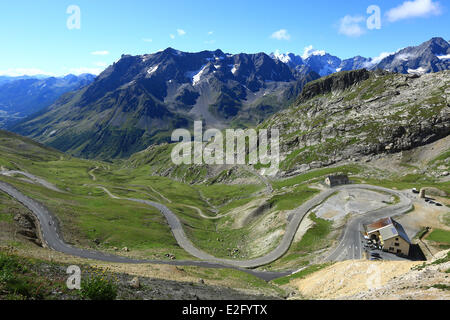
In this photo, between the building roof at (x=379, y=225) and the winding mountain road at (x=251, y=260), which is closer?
the winding mountain road at (x=251, y=260)

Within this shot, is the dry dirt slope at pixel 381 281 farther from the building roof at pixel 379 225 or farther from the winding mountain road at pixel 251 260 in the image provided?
the building roof at pixel 379 225

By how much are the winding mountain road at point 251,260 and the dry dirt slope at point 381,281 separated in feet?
66.5

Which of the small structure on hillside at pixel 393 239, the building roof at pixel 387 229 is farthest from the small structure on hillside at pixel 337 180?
the small structure on hillside at pixel 393 239

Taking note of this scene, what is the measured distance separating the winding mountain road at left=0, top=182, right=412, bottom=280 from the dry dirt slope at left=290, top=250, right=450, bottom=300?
797 inches

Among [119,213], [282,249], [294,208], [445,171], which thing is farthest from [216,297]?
[445,171]

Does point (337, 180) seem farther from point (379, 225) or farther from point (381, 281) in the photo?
point (381, 281)

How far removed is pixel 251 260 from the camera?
75.8 metres

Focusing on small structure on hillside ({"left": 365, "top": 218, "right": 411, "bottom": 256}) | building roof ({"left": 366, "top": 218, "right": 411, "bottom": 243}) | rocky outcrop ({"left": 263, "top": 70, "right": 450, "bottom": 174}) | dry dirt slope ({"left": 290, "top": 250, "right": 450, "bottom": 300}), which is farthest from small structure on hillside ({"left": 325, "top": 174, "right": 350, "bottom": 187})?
dry dirt slope ({"left": 290, "top": 250, "right": 450, "bottom": 300})

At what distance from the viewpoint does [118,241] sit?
74938mm

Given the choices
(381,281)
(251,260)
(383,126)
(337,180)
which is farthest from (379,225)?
(383,126)

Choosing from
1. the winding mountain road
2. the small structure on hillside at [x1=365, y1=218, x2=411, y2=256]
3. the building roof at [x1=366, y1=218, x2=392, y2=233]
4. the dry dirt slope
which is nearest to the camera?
the dry dirt slope

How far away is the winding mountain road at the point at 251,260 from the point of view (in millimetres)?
62875

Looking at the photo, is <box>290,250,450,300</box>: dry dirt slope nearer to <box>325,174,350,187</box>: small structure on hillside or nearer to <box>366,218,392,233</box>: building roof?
<box>366,218,392,233</box>: building roof

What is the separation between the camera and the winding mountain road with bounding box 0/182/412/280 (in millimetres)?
62875
